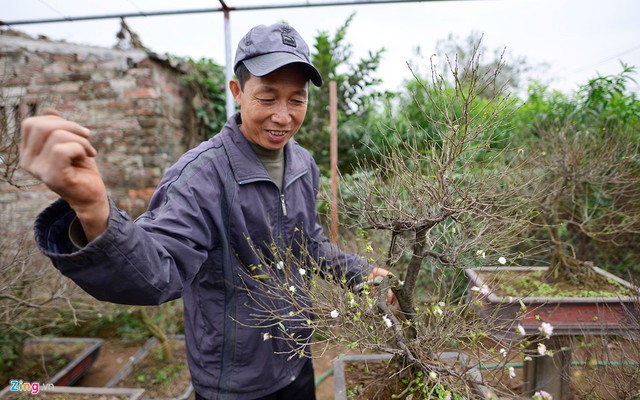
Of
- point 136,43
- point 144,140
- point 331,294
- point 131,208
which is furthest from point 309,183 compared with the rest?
Result: point 136,43

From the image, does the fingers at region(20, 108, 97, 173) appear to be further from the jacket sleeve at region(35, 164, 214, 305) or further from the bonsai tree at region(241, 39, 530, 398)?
the bonsai tree at region(241, 39, 530, 398)

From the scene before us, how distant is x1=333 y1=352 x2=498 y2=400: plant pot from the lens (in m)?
1.33

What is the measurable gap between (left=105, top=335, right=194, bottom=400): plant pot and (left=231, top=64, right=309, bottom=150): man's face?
7.35 feet

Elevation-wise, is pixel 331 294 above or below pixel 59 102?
below

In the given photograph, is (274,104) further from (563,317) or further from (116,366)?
(116,366)

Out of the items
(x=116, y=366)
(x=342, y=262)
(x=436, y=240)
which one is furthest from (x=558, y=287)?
(x=116, y=366)

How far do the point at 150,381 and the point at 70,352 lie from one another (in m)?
0.93

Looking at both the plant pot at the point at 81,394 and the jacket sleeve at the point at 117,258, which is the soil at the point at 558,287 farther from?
the plant pot at the point at 81,394

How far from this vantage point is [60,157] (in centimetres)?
80

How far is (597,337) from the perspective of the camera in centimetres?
193

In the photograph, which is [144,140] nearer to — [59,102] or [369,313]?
[59,102]

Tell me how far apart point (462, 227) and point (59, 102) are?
4647mm

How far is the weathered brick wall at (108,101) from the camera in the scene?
4.35 meters

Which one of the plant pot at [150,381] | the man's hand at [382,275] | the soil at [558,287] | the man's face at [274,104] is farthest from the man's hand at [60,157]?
the plant pot at [150,381]
